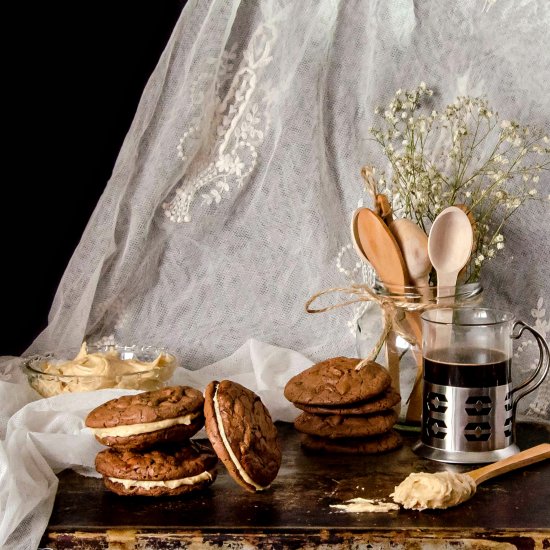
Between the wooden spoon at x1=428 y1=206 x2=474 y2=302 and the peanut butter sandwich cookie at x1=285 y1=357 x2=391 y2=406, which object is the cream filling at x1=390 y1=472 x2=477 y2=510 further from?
the wooden spoon at x1=428 y1=206 x2=474 y2=302

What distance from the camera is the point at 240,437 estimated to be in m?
1.27

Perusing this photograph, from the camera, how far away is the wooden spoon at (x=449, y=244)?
1500 mm

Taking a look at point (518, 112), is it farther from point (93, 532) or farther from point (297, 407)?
point (93, 532)

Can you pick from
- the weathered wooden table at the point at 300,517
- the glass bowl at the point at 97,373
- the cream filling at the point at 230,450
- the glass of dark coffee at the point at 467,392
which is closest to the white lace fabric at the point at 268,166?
the glass bowl at the point at 97,373

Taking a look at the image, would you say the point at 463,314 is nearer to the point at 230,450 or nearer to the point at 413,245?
the point at 413,245

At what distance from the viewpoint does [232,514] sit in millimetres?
1249

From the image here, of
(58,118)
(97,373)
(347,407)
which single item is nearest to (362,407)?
(347,407)

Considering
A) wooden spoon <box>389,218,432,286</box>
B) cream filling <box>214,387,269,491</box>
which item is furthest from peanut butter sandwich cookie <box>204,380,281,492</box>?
wooden spoon <box>389,218,432,286</box>

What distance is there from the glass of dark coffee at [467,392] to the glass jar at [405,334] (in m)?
0.07

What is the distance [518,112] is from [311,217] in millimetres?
391

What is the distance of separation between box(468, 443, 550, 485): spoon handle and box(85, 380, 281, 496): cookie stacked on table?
0.26 m

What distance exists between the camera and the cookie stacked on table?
4.16 ft

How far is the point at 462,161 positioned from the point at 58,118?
2.34 feet

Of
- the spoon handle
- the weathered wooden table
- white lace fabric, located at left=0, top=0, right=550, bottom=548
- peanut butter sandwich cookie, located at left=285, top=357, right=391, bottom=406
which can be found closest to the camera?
the weathered wooden table
